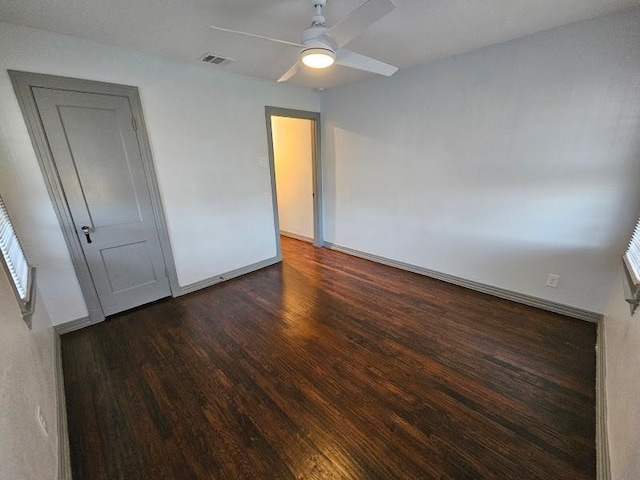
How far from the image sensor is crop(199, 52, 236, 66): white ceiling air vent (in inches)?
96.0

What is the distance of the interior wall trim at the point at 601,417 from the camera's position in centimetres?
121

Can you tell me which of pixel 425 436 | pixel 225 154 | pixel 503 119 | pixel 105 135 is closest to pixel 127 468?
pixel 425 436

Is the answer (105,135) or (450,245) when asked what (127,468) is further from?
(450,245)

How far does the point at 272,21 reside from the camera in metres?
1.87

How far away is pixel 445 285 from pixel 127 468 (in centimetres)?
314

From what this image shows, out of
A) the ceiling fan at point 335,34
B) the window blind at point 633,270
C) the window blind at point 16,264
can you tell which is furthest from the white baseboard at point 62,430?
the window blind at point 633,270

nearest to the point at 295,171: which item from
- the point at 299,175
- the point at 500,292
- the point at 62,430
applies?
the point at 299,175

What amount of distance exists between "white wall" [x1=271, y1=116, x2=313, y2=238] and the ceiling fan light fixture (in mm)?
2424

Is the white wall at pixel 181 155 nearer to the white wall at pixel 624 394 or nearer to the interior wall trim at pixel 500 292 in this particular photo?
the interior wall trim at pixel 500 292

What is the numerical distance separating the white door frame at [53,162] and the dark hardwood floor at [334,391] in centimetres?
54

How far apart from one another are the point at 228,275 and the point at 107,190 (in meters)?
1.57

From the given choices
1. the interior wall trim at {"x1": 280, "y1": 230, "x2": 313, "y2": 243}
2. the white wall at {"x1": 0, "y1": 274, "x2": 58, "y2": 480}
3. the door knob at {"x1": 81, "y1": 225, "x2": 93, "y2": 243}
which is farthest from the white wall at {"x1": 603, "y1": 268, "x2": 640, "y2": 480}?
the interior wall trim at {"x1": 280, "y1": 230, "x2": 313, "y2": 243}

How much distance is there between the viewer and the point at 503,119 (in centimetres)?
245

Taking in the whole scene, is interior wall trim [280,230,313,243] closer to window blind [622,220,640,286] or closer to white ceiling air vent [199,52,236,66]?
white ceiling air vent [199,52,236,66]
